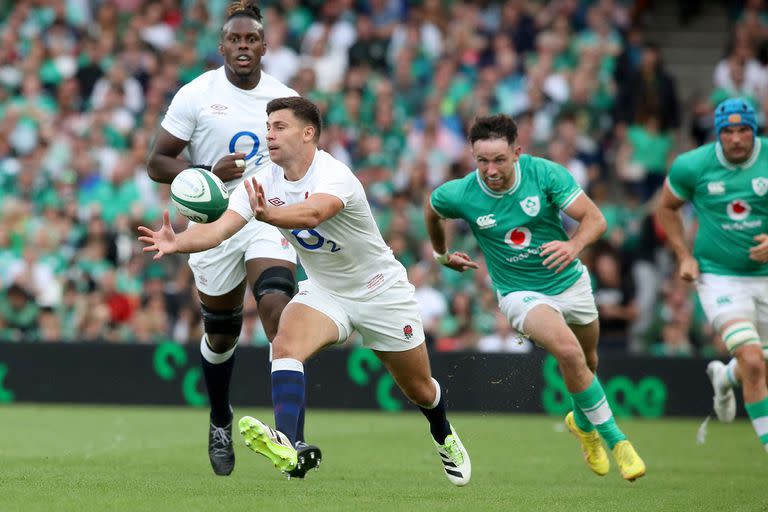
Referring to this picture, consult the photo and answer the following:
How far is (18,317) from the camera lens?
16.0 meters

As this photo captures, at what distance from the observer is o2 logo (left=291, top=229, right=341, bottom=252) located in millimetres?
8031

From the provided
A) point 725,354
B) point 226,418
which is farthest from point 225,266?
point 725,354

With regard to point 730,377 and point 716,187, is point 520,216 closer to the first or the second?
point 716,187

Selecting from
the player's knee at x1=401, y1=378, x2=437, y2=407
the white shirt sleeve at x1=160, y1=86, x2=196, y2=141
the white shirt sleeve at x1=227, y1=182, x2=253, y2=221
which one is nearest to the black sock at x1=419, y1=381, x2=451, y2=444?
the player's knee at x1=401, y1=378, x2=437, y2=407

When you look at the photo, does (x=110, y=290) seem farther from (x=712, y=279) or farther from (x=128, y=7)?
(x=712, y=279)

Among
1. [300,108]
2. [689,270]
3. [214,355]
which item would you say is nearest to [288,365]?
[300,108]

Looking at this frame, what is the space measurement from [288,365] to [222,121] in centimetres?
225

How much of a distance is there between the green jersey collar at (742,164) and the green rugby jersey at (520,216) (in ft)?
4.48

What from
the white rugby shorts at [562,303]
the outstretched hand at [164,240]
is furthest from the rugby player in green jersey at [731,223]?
the outstretched hand at [164,240]

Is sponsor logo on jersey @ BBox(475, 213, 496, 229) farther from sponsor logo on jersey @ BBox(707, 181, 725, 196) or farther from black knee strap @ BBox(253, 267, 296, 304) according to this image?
sponsor logo on jersey @ BBox(707, 181, 725, 196)

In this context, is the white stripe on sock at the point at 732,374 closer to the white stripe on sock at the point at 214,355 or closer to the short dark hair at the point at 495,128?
the short dark hair at the point at 495,128

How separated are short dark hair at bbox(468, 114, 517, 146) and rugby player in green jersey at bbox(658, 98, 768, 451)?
5.25 feet

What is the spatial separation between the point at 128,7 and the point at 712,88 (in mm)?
8786

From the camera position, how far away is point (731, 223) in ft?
32.6
